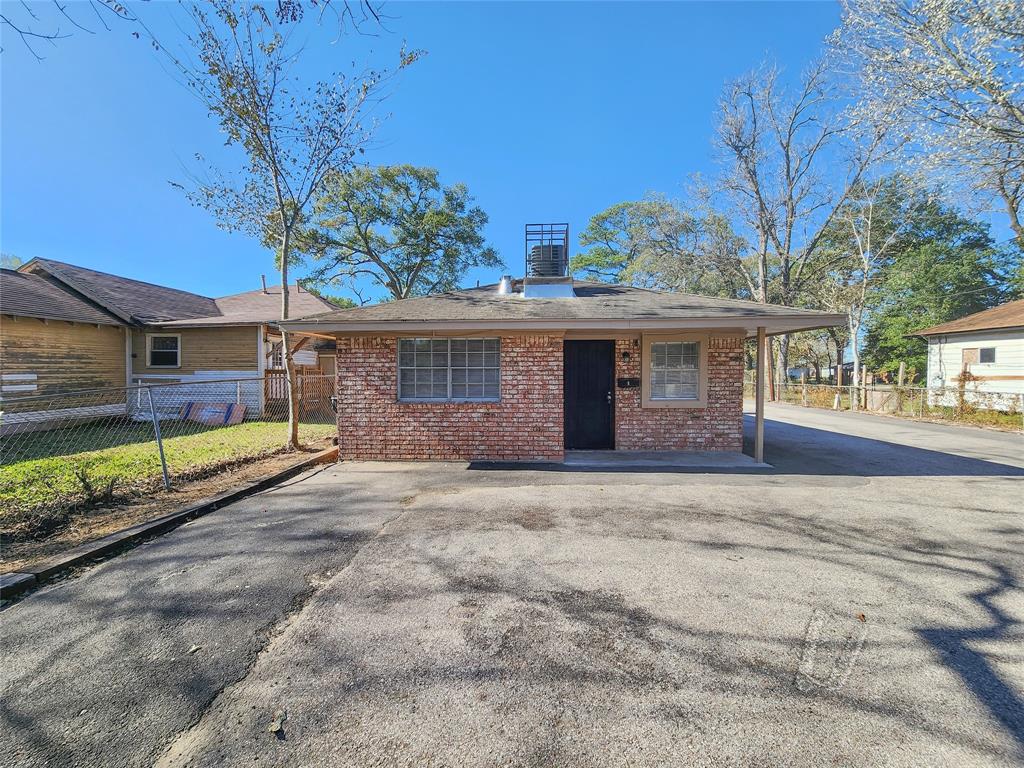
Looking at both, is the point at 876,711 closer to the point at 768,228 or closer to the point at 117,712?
the point at 117,712

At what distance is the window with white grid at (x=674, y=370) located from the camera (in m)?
8.02

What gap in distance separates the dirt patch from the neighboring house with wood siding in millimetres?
7250

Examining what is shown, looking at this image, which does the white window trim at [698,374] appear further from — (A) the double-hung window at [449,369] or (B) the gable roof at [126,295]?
(B) the gable roof at [126,295]

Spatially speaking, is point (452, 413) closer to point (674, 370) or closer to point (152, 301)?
point (674, 370)

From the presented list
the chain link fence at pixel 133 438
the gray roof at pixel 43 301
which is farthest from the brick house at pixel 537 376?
the gray roof at pixel 43 301

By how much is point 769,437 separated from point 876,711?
382 inches

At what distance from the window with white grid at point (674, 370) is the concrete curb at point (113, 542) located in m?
6.61

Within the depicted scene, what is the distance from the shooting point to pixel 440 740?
1899 millimetres

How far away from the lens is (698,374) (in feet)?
26.1

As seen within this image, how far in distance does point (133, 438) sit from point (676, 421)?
39.9 feet

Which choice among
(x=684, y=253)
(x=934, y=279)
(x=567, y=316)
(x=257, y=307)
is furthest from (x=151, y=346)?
(x=934, y=279)

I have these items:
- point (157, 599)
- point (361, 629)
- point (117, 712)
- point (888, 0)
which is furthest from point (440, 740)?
point (888, 0)

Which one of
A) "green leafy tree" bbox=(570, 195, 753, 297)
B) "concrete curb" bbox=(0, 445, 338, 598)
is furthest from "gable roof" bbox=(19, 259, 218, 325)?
"green leafy tree" bbox=(570, 195, 753, 297)

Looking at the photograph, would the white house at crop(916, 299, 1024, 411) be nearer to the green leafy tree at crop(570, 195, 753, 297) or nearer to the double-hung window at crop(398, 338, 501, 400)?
the green leafy tree at crop(570, 195, 753, 297)
